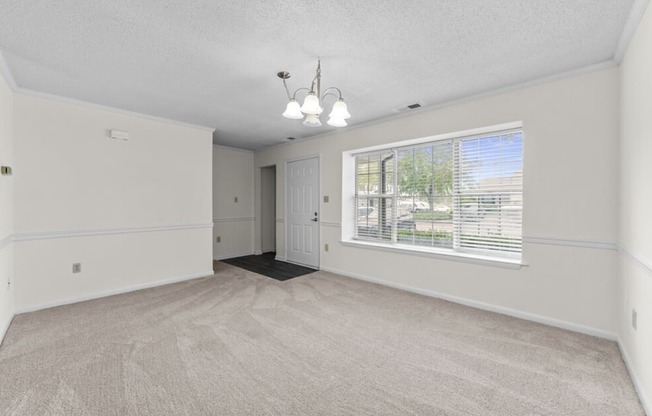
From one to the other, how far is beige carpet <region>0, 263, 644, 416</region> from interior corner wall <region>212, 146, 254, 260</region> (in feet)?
8.74

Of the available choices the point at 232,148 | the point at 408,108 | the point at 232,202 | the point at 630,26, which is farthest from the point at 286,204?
the point at 630,26

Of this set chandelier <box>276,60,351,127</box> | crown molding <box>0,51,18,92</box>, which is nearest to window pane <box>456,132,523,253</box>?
chandelier <box>276,60,351,127</box>

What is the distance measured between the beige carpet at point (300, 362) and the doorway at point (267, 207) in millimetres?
3342

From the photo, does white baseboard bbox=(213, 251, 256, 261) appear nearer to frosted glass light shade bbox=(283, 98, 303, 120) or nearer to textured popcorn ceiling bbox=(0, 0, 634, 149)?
textured popcorn ceiling bbox=(0, 0, 634, 149)

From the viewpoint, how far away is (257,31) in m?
2.02

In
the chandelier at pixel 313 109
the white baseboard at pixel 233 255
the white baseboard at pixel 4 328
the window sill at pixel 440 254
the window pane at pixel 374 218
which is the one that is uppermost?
the chandelier at pixel 313 109

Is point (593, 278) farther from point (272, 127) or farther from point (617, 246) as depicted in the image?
point (272, 127)

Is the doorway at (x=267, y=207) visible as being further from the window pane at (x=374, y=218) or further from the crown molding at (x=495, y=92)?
the window pane at (x=374, y=218)

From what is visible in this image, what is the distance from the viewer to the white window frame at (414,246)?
3.19 metres

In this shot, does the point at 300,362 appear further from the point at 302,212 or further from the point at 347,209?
the point at 302,212

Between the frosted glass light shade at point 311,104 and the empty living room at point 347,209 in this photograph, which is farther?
the frosted glass light shade at point 311,104

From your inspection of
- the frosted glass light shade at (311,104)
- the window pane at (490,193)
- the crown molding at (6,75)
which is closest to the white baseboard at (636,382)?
the window pane at (490,193)

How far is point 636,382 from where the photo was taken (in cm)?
190

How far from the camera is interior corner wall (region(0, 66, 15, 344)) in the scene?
8.59 feet
